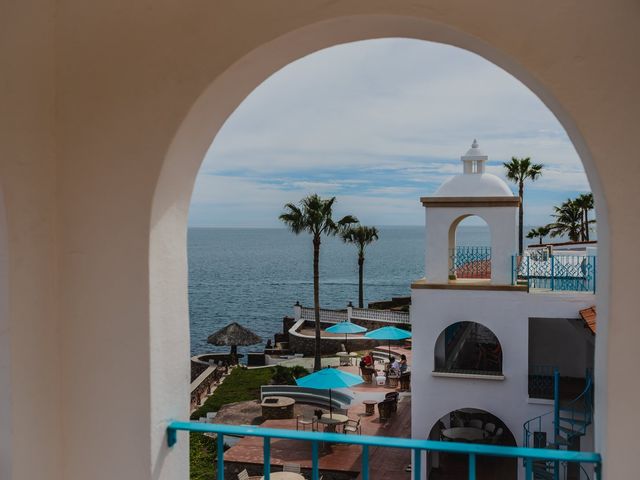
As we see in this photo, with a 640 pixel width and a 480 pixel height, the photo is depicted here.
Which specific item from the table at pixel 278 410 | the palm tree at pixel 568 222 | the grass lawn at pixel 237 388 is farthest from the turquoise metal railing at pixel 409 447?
the palm tree at pixel 568 222

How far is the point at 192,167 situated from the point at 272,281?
93.1 metres

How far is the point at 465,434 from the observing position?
1307 cm

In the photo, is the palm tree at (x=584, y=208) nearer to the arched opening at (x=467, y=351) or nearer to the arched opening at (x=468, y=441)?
the arched opening at (x=467, y=351)

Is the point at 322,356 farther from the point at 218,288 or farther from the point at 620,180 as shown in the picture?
the point at 218,288

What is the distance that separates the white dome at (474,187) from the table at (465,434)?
4.91m

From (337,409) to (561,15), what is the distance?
1624 cm

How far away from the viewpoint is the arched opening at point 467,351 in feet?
43.2

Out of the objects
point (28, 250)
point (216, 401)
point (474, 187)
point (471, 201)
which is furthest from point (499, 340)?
point (28, 250)

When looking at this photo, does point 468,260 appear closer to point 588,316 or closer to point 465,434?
point 588,316

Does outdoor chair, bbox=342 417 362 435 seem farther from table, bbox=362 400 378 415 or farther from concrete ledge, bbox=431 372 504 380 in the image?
concrete ledge, bbox=431 372 504 380

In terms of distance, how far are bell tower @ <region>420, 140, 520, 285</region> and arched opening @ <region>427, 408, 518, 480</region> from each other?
322 cm

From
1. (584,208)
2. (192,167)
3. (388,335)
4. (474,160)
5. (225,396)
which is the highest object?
(474,160)

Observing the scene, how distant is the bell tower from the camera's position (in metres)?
12.4

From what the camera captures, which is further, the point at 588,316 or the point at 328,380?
the point at 328,380
